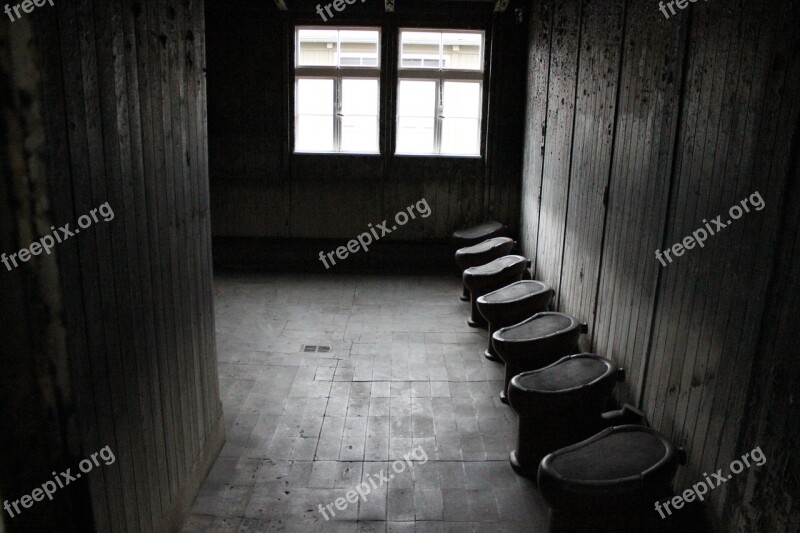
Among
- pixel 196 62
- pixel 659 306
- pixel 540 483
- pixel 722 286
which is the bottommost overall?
pixel 540 483

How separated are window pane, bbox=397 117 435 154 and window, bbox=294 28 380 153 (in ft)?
1.09

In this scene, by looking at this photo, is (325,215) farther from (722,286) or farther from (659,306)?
(722,286)

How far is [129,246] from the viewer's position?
2.47 metres

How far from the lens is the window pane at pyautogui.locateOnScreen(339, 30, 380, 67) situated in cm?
782

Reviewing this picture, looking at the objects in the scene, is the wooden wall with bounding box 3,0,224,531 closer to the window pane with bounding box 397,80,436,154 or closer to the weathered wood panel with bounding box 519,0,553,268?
the weathered wood panel with bounding box 519,0,553,268

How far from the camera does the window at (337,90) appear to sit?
784 cm

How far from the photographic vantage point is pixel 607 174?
13.8 feet

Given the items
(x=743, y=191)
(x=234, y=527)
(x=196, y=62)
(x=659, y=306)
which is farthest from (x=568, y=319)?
(x=196, y=62)

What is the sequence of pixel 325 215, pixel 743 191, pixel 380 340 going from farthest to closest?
pixel 325 215 → pixel 380 340 → pixel 743 191

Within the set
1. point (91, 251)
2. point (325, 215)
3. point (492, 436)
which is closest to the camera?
point (91, 251)

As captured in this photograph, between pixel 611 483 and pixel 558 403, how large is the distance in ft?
2.58

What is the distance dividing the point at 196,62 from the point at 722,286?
2.85 meters

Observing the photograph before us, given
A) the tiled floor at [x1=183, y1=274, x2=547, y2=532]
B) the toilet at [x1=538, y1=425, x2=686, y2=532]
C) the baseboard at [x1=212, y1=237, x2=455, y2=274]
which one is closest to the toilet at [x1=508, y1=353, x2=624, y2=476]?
the tiled floor at [x1=183, y1=274, x2=547, y2=532]

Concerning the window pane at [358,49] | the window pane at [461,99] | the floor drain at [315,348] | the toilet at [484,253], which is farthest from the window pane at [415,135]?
the floor drain at [315,348]
